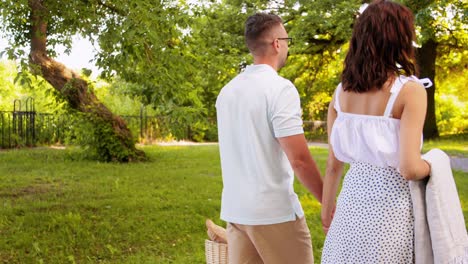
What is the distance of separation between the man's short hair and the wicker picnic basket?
1233 millimetres

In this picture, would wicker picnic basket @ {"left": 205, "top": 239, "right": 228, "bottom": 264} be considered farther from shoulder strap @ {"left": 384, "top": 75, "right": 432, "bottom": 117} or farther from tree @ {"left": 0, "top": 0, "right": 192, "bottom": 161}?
tree @ {"left": 0, "top": 0, "right": 192, "bottom": 161}

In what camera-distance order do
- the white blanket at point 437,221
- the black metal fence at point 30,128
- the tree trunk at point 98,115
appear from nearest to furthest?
the white blanket at point 437,221, the tree trunk at point 98,115, the black metal fence at point 30,128

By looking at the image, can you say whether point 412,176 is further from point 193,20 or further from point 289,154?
point 193,20

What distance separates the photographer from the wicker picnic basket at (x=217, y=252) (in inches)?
135

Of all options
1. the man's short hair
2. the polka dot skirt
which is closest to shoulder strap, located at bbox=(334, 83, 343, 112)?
the polka dot skirt

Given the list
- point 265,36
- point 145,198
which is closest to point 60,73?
point 145,198

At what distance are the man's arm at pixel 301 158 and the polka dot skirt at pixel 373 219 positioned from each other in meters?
0.22

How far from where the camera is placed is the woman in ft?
7.90

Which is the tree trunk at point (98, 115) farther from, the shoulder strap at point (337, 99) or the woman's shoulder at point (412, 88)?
the woman's shoulder at point (412, 88)

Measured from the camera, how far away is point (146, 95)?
811 centimetres

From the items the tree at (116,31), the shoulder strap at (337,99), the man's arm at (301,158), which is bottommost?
the man's arm at (301,158)

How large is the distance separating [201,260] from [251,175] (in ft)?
11.9

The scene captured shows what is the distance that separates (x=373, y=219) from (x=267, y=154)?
0.58m

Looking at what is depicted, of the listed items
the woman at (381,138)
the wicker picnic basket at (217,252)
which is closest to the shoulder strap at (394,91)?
the woman at (381,138)
